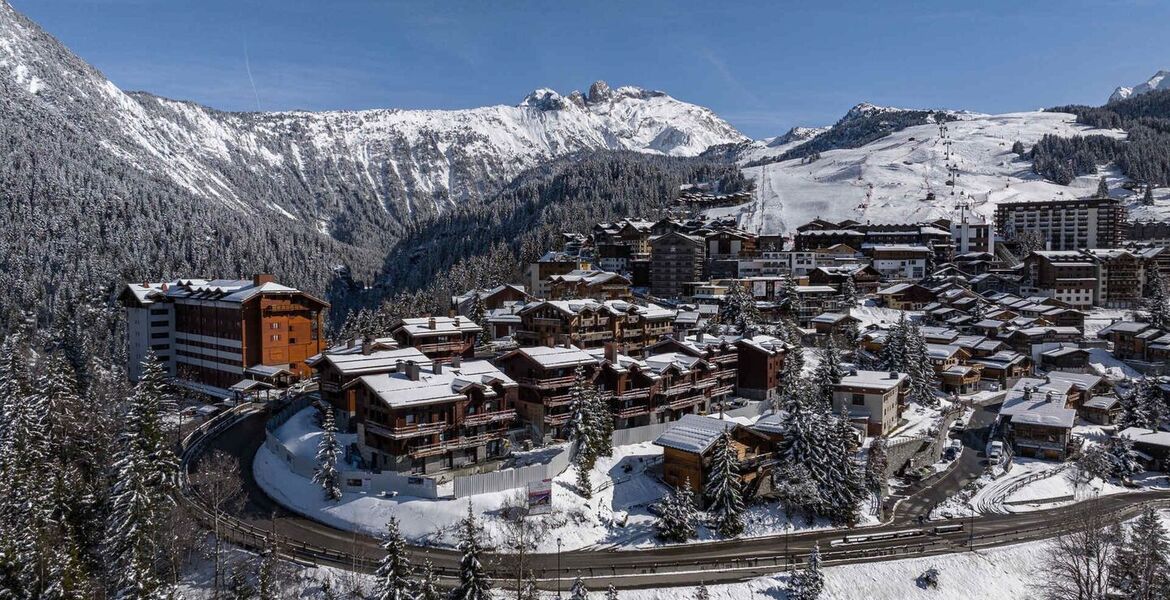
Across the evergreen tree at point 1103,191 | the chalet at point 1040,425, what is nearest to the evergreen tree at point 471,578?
the chalet at point 1040,425

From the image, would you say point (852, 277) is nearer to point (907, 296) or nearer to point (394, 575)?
point (907, 296)

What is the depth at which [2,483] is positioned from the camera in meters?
37.9

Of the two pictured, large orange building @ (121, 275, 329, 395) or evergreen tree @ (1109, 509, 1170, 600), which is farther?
large orange building @ (121, 275, 329, 395)

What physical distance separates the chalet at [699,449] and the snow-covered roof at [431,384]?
493 inches

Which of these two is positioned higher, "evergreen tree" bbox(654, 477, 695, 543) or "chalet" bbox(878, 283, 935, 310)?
"chalet" bbox(878, 283, 935, 310)

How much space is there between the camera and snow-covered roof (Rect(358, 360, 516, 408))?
46312 mm

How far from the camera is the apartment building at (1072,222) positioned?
151625 millimetres

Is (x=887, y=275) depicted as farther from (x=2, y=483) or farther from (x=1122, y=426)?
(x=2, y=483)

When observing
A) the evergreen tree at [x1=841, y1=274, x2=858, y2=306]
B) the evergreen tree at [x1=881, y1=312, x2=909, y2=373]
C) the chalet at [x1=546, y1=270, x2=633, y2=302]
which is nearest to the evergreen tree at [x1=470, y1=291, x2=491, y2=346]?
the chalet at [x1=546, y1=270, x2=633, y2=302]

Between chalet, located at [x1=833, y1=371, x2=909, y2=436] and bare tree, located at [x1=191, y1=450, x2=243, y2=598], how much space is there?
48.1 meters

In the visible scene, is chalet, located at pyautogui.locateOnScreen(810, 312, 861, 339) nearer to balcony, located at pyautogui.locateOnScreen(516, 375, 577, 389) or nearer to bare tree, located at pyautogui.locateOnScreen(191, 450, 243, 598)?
balcony, located at pyautogui.locateOnScreen(516, 375, 577, 389)

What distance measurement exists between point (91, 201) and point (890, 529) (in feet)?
679

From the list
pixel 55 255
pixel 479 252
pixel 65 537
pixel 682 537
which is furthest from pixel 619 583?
pixel 55 255

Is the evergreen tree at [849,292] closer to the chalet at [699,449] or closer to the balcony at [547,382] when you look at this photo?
the chalet at [699,449]
